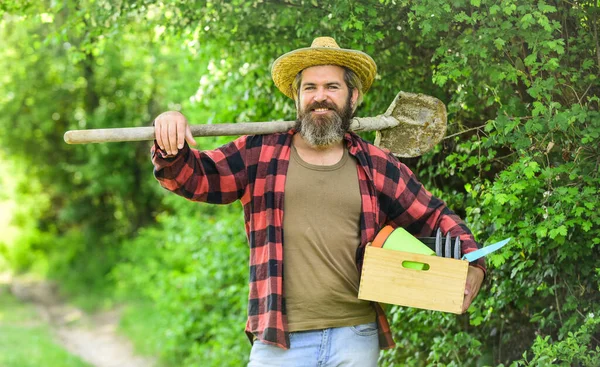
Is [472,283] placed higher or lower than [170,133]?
lower

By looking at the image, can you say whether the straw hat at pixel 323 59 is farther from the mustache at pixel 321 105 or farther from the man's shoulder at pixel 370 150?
the man's shoulder at pixel 370 150

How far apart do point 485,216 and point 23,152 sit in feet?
39.9

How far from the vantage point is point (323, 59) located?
317 cm

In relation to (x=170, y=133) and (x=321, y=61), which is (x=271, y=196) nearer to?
(x=170, y=133)

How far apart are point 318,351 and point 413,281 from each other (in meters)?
0.45

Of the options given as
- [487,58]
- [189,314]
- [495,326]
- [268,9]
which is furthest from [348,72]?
[189,314]

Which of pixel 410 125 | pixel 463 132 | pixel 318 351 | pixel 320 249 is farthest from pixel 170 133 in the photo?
pixel 463 132

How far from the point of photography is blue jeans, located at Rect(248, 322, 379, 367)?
290 centimetres

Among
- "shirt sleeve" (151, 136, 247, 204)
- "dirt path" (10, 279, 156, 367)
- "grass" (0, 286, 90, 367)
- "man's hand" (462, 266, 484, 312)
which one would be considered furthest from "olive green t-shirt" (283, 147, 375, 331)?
"grass" (0, 286, 90, 367)

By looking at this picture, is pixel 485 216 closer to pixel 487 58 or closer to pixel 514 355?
pixel 487 58

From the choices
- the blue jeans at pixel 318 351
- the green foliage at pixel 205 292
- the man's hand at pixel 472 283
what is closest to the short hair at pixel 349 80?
the man's hand at pixel 472 283

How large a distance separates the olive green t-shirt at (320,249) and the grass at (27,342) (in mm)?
5748

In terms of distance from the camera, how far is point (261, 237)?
3020 millimetres

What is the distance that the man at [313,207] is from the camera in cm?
291
